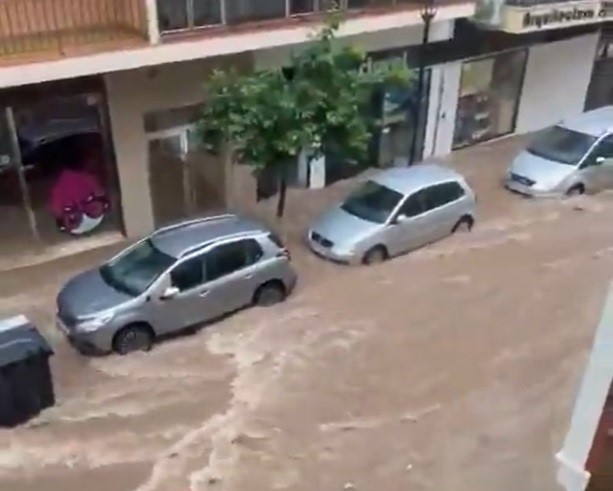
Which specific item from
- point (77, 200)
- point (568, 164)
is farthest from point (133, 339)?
point (568, 164)

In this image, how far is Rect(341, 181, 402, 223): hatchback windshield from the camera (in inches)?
537

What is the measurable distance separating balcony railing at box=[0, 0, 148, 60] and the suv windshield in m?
3.03

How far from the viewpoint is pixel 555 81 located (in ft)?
64.8

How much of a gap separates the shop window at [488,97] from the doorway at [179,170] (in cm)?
641

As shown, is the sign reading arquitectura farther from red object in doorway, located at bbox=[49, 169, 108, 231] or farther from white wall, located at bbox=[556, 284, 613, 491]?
white wall, located at bbox=[556, 284, 613, 491]

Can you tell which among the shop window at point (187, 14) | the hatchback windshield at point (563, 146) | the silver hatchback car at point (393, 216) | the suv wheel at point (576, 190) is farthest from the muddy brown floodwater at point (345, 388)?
the shop window at point (187, 14)

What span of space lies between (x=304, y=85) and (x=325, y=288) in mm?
3253

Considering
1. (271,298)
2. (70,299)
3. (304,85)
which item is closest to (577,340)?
(271,298)

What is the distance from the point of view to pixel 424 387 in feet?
34.5

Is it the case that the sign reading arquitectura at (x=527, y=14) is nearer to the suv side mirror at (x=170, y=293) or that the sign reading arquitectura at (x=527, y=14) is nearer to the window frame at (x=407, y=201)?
the window frame at (x=407, y=201)

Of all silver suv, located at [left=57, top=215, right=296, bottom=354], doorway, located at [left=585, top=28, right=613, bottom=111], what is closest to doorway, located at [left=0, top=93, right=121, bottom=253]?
silver suv, located at [left=57, top=215, right=296, bottom=354]

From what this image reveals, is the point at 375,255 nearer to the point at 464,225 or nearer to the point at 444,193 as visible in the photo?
the point at 444,193

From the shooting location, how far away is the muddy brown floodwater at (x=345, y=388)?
9.23m

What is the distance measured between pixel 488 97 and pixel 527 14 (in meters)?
3.13
